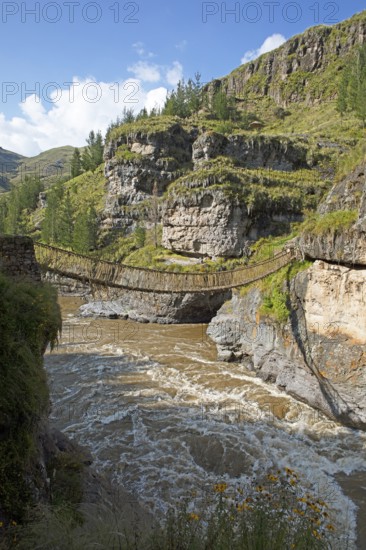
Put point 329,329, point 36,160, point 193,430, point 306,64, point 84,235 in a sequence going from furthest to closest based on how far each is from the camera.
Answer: point 36,160 → point 306,64 → point 84,235 → point 329,329 → point 193,430

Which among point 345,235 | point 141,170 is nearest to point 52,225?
point 141,170

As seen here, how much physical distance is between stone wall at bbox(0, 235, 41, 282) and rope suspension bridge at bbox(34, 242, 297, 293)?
1.02 feet

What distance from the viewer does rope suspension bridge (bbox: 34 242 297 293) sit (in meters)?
6.57

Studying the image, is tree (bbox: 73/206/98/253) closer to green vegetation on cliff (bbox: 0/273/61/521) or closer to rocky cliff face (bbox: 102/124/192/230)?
rocky cliff face (bbox: 102/124/192/230)

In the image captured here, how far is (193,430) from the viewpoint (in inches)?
A: 328

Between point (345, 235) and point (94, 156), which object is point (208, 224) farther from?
point (94, 156)

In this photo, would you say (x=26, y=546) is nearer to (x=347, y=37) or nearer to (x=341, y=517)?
(x=341, y=517)

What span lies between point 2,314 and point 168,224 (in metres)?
23.6

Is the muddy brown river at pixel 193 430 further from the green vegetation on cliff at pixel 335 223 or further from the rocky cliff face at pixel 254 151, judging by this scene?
the rocky cliff face at pixel 254 151

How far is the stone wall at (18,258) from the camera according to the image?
5.12 m

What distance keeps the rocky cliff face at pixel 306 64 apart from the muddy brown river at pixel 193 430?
54994 mm

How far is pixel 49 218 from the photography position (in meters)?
34.2

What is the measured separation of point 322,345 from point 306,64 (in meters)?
66.4

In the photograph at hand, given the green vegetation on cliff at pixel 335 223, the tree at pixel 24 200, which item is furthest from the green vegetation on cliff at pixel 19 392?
the tree at pixel 24 200
